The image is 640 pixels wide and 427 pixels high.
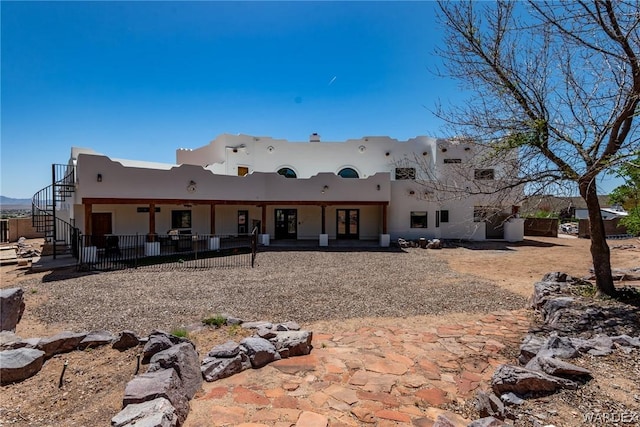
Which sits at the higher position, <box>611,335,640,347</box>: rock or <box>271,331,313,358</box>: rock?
<box>611,335,640,347</box>: rock

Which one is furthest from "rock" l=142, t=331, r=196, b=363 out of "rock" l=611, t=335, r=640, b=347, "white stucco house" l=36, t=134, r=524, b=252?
"white stucco house" l=36, t=134, r=524, b=252

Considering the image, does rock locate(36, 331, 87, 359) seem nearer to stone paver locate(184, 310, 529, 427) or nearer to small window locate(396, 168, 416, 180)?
stone paver locate(184, 310, 529, 427)

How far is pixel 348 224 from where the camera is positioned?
875 inches

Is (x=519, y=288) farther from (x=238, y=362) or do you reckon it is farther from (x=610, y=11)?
(x=238, y=362)

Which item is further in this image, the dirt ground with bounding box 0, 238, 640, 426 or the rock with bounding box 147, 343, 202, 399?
the rock with bounding box 147, 343, 202, 399

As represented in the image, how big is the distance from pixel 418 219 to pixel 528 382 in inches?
745

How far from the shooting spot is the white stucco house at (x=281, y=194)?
14.9m

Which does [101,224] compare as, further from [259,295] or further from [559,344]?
[559,344]

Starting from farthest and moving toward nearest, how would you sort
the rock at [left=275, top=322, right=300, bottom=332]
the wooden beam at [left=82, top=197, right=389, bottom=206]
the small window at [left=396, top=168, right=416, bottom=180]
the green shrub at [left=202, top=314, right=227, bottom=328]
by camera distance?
1. the small window at [left=396, top=168, right=416, bottom=180]
2. the wooden beam at [left=82, top=197, right=389, bottom=206]
3. the green shrub at [left=202, top=314, right=227, bottom=328]
4. the rock at [left=275, top=322, right=300, bottom=332]

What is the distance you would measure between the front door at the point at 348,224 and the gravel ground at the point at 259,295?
9134 mm

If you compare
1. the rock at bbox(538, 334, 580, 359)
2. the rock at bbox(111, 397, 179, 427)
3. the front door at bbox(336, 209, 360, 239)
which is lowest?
the rock at bbox(111, 397, 179, 427)

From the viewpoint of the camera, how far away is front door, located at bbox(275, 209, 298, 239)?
2228 centimetres

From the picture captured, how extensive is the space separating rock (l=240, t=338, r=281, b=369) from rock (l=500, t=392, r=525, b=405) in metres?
2.84

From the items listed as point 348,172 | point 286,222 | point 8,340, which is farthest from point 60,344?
point 348,172
